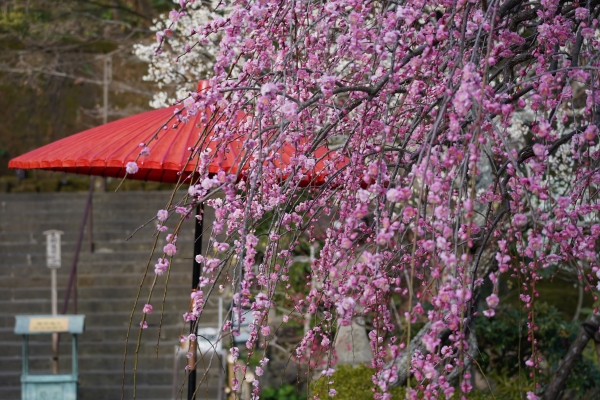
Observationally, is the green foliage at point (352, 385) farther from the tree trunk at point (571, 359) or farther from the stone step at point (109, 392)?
the stone step at point (109, 392)

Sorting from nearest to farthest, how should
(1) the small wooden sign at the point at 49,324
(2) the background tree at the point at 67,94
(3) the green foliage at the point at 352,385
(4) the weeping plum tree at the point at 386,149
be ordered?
1. (4) the weeping plum tree at the point at 386,149
2. (3) the green foliage at the point at 352,385
3. (1) the small wooden sign at the point at 49,324
4. (2) the background tree at the point at 67,94

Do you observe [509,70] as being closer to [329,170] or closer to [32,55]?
[329,170]

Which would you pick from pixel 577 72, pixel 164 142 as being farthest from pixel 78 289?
pixel 577 72

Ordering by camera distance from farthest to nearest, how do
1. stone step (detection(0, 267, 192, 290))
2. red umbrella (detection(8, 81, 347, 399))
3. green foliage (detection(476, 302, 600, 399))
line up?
stone step (detection(0, 267, 192, 290)) → green foliage (detection(476, 302, 600, 399)) → red umbrella (detection(8, 81, 347, 399))

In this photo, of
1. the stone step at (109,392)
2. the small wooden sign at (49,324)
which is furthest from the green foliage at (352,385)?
the stone step at (109,392)

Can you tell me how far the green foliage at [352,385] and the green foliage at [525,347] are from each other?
113 cm

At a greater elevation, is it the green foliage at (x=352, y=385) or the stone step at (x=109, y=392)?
the green foliage at (x=352, y=385)

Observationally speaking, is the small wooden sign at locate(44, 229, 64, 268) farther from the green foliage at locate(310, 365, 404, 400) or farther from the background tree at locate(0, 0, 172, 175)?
the background tree at locate(0, 0, 172, 175)

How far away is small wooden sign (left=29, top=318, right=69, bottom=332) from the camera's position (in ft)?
19.8

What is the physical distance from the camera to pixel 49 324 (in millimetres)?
6074

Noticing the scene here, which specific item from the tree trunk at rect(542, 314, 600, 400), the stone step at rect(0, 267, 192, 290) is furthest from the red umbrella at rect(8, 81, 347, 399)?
the stone step at rect(0, 267, 192, 290)

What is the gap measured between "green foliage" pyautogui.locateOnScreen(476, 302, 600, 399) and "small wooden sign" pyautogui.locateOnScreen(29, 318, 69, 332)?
10.1 feet

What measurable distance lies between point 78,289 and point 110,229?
1.68m

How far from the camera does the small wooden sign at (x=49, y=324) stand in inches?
238
